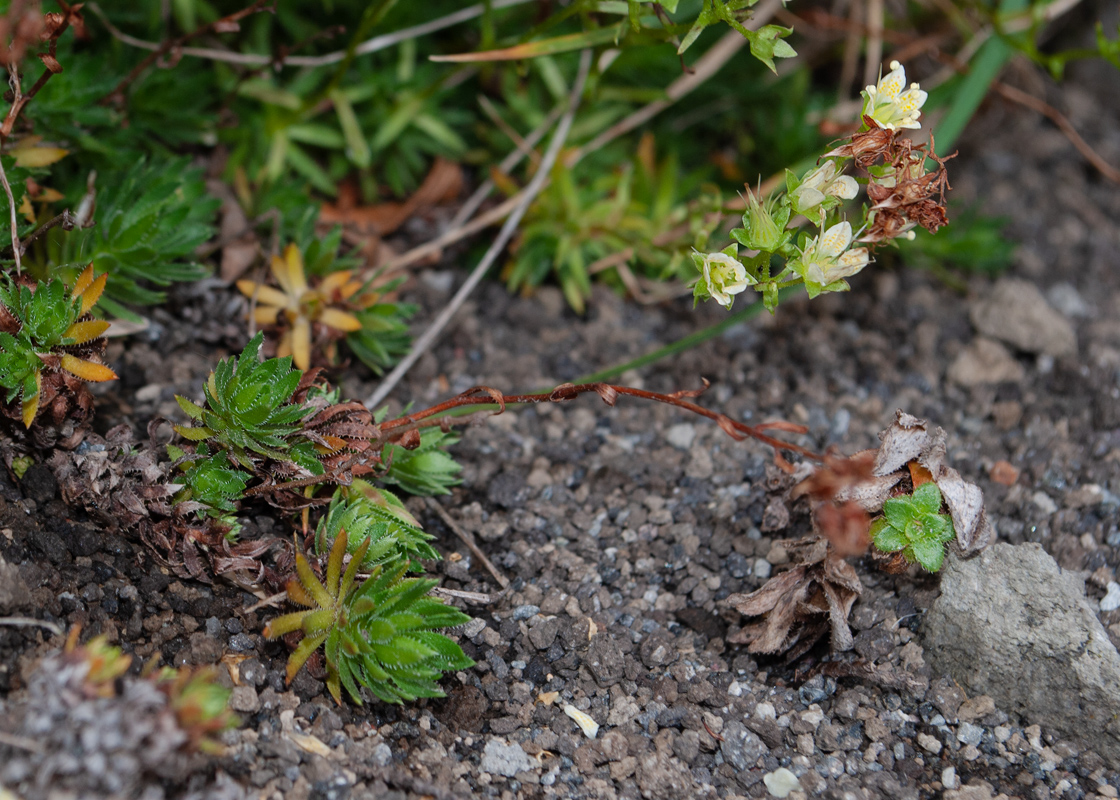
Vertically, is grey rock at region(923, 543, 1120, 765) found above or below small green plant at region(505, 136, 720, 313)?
below

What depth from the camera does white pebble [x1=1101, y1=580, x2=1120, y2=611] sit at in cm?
229

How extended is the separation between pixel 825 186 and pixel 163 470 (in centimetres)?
168

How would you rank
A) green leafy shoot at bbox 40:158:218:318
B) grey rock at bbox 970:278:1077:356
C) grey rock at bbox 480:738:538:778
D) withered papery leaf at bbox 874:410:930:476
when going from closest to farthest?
grey rock at bbox 480:738:538:778, withered papery leaf at bbox 874:410:930:476, green leafy shoot at bbox 40:158:218:318, grey rock at bbox 970:278:1077:356

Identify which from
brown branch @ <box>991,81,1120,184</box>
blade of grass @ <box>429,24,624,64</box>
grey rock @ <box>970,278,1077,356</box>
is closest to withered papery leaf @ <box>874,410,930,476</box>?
grey rock @ <box>970,278,1077,356</box>

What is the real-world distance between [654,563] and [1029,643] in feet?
2.97

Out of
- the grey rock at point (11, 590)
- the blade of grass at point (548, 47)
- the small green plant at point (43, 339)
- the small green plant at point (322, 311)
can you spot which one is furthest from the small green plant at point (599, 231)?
the grey rock at point (11, 590)

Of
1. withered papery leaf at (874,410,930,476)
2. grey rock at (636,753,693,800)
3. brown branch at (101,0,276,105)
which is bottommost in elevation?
grey rock at (636,753,693,800)

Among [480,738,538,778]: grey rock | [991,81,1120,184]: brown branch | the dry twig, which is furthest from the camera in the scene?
[991,81,1120,184]: brown branch

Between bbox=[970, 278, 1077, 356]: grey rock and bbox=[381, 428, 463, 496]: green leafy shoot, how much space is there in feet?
6.44

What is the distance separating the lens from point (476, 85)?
3.53 metres

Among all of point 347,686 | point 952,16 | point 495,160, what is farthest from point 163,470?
point 952,16

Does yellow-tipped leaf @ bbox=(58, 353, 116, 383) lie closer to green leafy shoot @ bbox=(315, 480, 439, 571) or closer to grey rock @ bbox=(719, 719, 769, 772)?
green leafy shoot @ bbox=(315, 480, 439, 571)

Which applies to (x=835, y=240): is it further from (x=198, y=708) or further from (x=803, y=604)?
(x=198, y=708)

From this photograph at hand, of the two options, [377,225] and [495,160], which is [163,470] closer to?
[377,225]
